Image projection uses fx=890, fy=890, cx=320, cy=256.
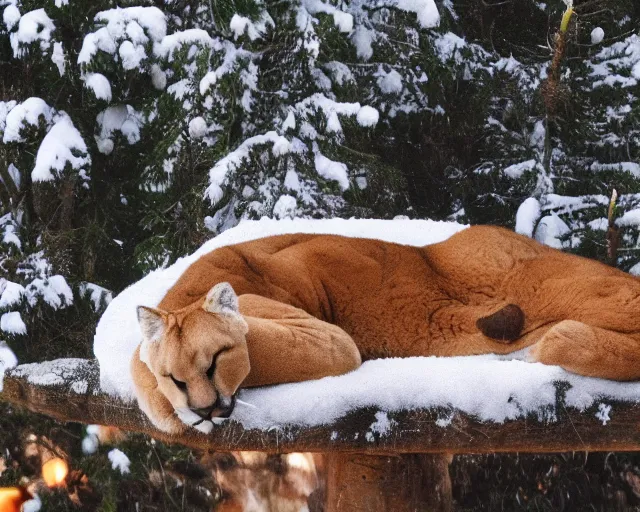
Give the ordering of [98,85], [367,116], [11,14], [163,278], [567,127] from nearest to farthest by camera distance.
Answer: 1. [163,278]
2. [367,116]
3. [98,85]
4. [11,14]
5. [567,127]

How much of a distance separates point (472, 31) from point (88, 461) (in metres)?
4.39

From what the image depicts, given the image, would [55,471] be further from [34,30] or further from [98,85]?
[34,30]

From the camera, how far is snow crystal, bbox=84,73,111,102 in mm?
5664

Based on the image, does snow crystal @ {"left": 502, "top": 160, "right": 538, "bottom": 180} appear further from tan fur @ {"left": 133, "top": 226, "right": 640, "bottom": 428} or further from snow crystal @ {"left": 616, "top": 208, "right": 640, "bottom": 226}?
tan fur @ {"left": 133, "top": 226, "right": 640, "bottom": 428}

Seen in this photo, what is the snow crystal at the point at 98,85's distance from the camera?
5664 millimetres

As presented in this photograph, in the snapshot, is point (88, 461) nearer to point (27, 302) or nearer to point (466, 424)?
point (27, 302)

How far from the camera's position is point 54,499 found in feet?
20.7

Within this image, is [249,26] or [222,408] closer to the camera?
[222,408]

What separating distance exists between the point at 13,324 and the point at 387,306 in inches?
149

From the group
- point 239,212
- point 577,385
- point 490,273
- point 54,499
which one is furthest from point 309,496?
point 54,499

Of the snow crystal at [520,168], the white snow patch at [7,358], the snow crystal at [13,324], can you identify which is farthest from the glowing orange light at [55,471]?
the snow crystal at [520,168]

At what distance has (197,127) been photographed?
5602 mm

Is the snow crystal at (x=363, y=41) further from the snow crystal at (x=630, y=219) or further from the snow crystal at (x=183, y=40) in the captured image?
the snow crystal at (x=630, y=219)

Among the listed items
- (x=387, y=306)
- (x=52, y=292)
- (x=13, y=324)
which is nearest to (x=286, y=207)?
(x=52, y=292)
